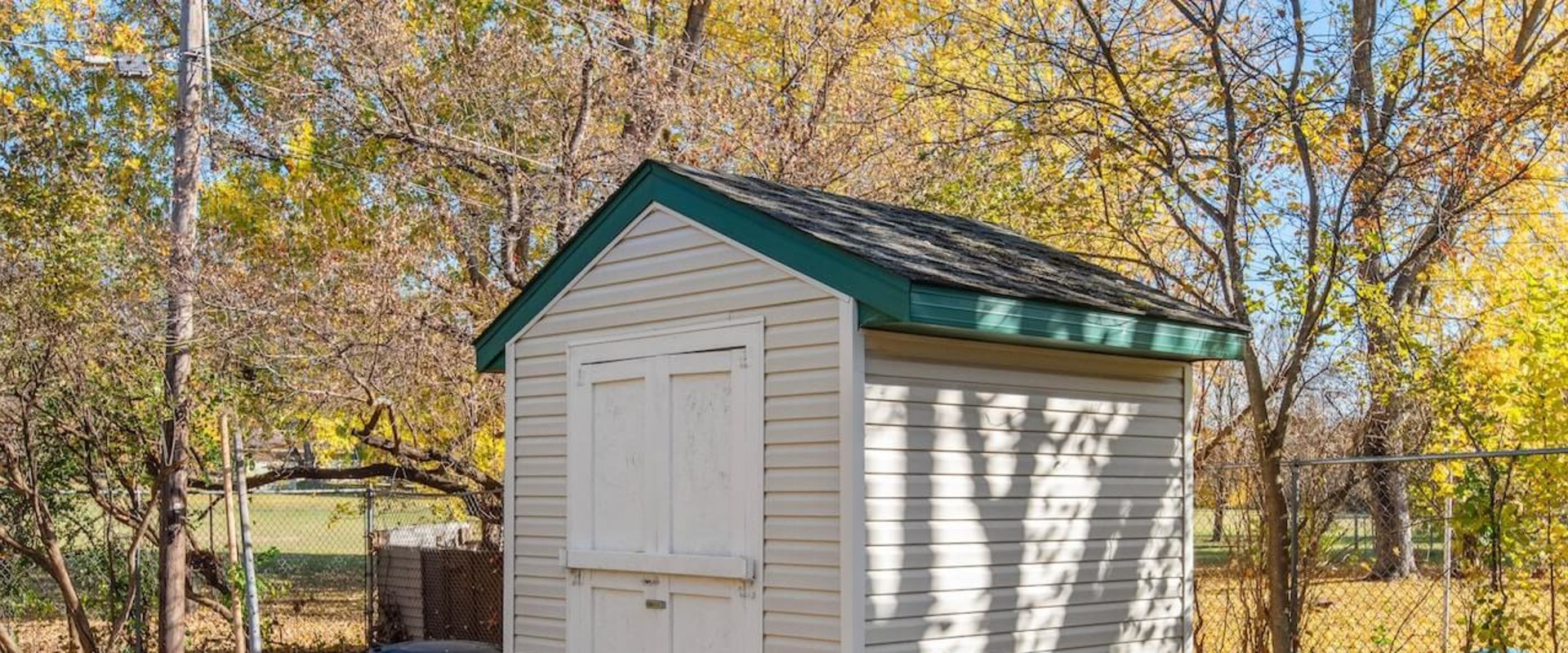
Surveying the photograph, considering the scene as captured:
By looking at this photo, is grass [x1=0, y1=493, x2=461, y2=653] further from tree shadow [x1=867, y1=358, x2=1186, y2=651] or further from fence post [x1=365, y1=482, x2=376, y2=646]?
tree shadow [x1=867, y1=358, x2=1186, y2=651]

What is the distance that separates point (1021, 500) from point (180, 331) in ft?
20.5

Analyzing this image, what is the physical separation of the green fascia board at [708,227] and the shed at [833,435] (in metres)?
0.01

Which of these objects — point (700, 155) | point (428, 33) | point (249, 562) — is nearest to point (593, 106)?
point (700, 155)

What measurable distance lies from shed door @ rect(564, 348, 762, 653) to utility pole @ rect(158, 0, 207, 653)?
398 centimetres

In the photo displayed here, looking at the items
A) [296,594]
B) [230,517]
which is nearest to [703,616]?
[230,517]

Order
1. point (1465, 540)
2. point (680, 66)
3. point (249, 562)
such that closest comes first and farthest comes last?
point (1465, 540)
point (249, 562)
point (680, 66)

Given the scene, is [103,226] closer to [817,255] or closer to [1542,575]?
[817,255]

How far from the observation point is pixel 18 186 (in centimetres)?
1043

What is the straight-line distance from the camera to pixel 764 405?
6.53 meters

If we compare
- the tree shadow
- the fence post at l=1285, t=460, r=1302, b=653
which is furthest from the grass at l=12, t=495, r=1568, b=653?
the tree shadow

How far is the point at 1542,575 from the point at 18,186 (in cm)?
1001

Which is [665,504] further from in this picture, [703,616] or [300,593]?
[300,593]

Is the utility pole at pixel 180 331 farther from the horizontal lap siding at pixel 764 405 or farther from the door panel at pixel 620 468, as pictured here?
the door panel at pixel 620 468

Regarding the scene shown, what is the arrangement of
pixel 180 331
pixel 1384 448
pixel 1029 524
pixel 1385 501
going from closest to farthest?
pixel 1029 524 < pixel 180 331 < pixel 1384 448 < pixel 1385 501
